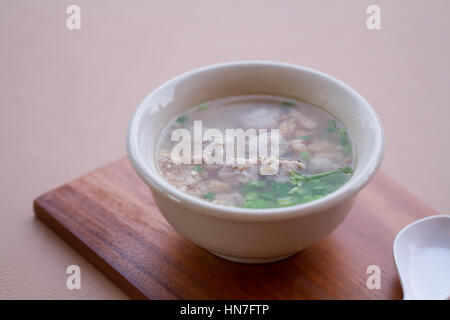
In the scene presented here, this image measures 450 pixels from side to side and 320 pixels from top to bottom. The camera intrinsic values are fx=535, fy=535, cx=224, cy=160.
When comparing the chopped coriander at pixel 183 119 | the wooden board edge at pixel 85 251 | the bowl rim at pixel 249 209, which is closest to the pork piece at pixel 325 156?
the bowl rim at pixel 249 209

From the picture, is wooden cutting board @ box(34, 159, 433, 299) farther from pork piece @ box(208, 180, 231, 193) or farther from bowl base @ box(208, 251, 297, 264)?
pork piece @ box(208, 180, 231, 193)

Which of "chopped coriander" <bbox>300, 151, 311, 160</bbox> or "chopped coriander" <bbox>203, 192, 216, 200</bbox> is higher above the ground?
"chopped coriander" <bbox>300, 151, 311, 160</bbox>

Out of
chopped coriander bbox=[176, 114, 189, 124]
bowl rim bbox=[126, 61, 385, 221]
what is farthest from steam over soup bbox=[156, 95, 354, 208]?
bowl rim bbox=[126, 61, 385, 221]

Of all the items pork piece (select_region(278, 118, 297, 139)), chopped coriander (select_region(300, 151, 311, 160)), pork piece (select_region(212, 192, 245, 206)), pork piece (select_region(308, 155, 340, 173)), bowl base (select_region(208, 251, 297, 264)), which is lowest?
bowl base (select_region(208, 251, 297, 264))

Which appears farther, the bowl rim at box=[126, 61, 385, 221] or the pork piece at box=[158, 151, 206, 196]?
the pork piece at box=[158, 151, 206, 196]

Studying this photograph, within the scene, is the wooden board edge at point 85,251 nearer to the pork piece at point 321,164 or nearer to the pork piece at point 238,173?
the pork piece at point 238,173

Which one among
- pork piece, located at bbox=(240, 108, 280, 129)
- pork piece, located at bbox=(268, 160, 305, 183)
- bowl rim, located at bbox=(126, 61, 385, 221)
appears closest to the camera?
bowl rim, located at bbox=(126, 61, 385, 221)

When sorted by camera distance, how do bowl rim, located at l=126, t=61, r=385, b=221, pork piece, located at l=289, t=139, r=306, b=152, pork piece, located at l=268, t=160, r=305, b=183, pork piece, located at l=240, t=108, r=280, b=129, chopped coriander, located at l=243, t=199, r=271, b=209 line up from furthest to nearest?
pork piece, located at l=240, t=108, r=280, b=129
pork piece, located at l=289, t=139, r=306, b=152
pork piece, located at l=268, t=160, r=305, b=183
chopped coriander, located at l=243, t=199, r=271, b=209
bowl rim, located at l=126, t=61, r=385, b=221
